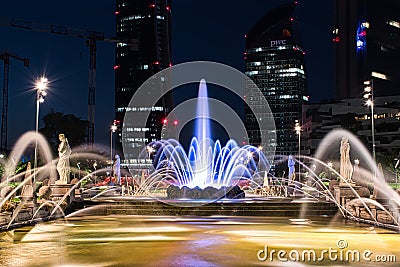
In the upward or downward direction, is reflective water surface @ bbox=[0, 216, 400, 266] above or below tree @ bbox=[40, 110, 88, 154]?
below

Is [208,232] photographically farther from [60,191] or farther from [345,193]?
[345,193]

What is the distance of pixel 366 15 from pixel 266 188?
99.7 m

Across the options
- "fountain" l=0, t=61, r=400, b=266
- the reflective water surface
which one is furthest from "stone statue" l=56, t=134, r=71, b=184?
the reflective water surface

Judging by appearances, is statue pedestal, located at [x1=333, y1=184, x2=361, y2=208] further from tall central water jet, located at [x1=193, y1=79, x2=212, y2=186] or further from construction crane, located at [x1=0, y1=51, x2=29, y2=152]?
construction crane, located at [x1=0, y1=51, x2=29, y2=152]

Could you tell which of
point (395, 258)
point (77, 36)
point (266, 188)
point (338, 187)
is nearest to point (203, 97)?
point (266, 188)

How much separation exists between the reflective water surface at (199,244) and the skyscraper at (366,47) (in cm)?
11266

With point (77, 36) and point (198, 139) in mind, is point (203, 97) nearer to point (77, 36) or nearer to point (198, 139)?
point (198, 139)

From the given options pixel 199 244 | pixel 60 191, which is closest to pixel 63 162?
pixel 60 191

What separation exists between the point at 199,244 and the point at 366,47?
401 ft

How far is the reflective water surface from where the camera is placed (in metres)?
11.9

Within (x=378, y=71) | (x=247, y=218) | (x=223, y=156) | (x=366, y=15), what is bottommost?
(x=247, y=218)

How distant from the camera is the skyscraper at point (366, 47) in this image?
127312mm

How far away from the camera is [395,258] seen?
12.3 metres

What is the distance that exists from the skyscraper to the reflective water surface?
112656mm
